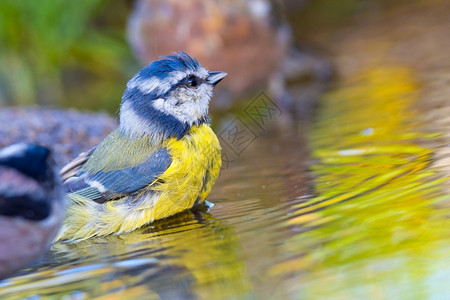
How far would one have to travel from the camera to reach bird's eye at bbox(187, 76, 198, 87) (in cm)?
355

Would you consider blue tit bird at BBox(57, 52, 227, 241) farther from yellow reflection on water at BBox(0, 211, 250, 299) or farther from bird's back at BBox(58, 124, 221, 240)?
yellow reflection on water at BBox(0, 211, 250, 299)

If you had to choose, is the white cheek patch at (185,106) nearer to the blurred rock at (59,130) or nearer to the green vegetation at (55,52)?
the blurred rock at (59,130)

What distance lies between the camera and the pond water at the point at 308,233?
80.3 inches

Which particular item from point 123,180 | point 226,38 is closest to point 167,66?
point 123,180

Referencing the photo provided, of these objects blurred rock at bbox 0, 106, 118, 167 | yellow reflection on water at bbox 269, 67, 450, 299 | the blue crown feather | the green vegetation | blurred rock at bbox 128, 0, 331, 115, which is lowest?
yellow reflection on water at bbox 269, 67, 450, 299

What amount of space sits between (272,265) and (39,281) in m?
0.86

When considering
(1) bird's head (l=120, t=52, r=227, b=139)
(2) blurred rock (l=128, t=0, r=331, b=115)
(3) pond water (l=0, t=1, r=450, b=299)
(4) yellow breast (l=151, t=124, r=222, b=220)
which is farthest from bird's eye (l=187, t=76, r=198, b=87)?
(2) blurred rock (l=128, t=0, r=331, b=115)

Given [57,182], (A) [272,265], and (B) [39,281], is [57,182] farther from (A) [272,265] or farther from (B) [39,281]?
(A) [272,265]

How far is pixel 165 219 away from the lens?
3211 millimetres

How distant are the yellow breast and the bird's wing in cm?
4

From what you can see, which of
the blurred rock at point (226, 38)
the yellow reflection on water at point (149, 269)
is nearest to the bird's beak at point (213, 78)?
the yellow reflection on water at point (149, 269)

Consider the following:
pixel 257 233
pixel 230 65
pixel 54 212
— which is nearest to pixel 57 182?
pixel 54 212

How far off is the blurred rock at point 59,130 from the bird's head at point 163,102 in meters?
0.97

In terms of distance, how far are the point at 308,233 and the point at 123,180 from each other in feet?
3.87
